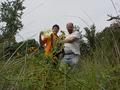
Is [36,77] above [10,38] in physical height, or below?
below

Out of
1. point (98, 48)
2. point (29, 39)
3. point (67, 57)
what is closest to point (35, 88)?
point (29, 39)

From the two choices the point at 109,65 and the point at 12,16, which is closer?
the point at 109,65

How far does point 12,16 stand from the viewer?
3.12m

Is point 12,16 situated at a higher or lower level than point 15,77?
higher

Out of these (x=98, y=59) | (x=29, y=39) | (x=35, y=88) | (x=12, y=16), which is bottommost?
(x=35, y=88)

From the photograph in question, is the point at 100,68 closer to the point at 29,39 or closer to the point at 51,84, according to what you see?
the point at 51,84

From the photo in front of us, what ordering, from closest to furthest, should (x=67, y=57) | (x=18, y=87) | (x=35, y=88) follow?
(x=18, y=87) → (x=35, y=88) → (x=67, y=57)

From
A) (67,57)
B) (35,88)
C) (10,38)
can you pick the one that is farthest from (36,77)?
(67,57)

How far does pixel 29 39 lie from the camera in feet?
9.19

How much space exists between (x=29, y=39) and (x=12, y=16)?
15.7 inches

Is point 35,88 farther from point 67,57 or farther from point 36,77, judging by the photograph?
point 67,57

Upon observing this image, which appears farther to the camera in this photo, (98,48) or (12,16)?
(12,16)

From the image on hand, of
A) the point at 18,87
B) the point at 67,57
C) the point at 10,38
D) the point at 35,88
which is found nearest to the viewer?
the point at 18,87

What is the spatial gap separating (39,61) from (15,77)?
0.64ft
